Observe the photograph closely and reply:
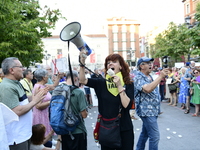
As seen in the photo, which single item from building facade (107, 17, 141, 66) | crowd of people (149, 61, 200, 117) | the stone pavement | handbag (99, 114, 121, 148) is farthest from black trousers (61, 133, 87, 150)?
building facade (107, 17, 141, 66)

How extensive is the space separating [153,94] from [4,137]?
2796mm

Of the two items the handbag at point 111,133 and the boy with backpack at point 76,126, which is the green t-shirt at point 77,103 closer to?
the boy with backpack at point 76,126

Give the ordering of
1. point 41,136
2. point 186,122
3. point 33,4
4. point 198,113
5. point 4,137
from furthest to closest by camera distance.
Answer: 1. point 33,4
2. point 198,113
3. point 186,122
4. point 41,136
5. point 4,137

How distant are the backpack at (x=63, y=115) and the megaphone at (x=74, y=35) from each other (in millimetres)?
760

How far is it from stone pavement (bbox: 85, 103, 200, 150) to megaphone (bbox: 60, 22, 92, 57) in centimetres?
322

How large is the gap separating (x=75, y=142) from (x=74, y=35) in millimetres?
1562

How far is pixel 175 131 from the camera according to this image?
6672 mm

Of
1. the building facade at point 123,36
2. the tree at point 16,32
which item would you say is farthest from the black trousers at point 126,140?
the building facade at point 123,36

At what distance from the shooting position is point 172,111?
10.0m

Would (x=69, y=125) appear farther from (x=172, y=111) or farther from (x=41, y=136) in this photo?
(x=172, y=111)

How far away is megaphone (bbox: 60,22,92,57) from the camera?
2.84 metres

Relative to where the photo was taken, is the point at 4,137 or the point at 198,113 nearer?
the point at 4,137

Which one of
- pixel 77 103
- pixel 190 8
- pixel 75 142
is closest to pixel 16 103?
pixel 77 103

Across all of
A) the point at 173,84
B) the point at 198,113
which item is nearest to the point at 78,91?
the point at 198,113
